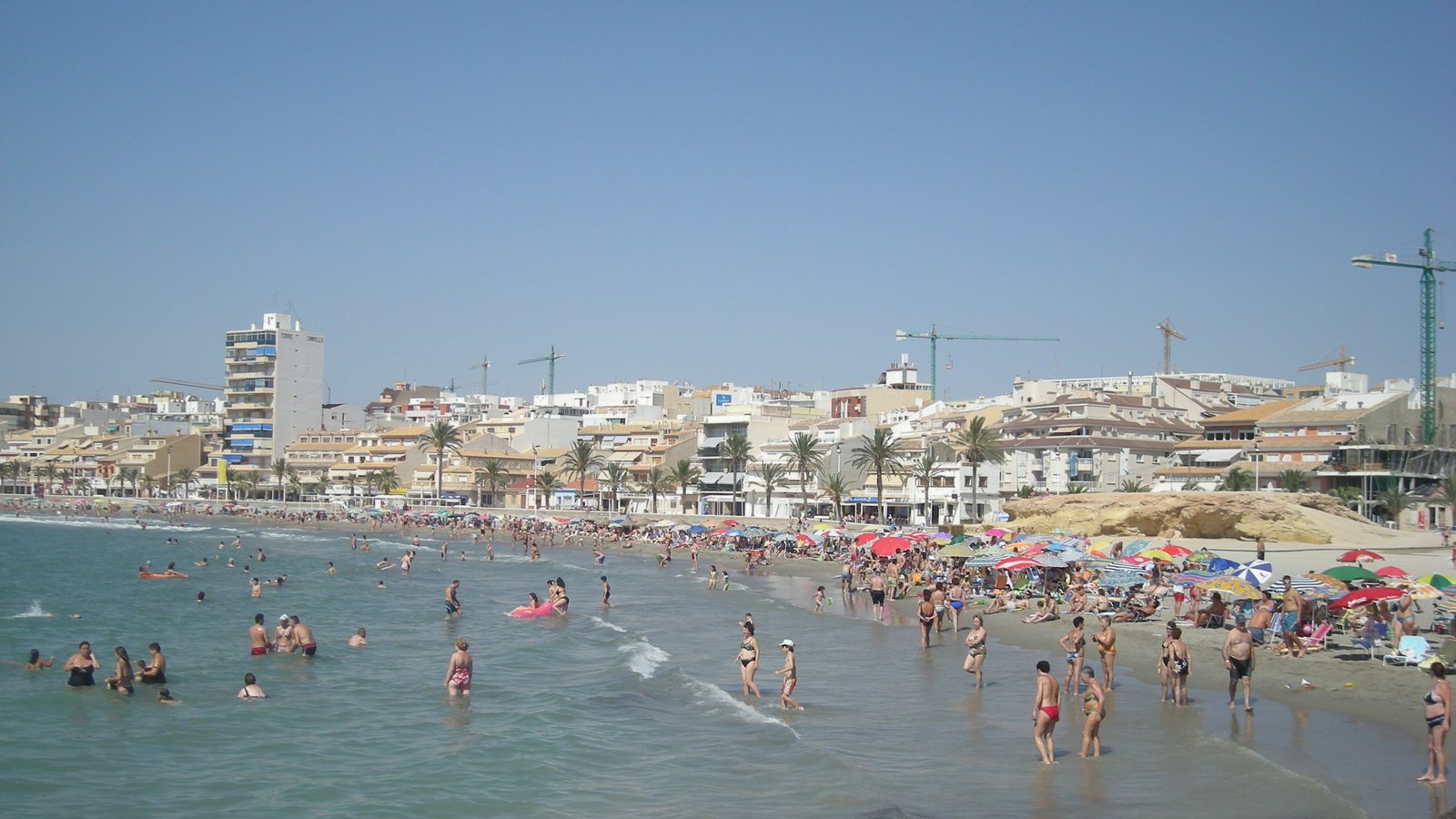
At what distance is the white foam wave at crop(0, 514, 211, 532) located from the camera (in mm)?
79000

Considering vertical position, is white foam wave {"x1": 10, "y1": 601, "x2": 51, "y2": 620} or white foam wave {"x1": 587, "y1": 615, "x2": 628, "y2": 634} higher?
white foam wave {"x1": 587, "y1": 615, "x2": 628, "y2": 634}

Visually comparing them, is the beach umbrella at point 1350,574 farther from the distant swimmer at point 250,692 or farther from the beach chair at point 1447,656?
the distant swimmer at point 250,692

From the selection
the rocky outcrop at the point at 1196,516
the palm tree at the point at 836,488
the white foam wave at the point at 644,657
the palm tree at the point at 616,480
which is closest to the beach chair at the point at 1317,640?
the white foam wave at the point at 644,657

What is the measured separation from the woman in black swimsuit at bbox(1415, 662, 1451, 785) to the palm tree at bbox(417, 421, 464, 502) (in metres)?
80.5

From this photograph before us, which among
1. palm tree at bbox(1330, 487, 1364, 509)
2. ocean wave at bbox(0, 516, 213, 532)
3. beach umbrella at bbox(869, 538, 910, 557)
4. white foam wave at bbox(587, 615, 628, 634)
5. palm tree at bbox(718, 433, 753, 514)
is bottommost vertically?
ocean wave at bbox(0, 516, 213, 532)

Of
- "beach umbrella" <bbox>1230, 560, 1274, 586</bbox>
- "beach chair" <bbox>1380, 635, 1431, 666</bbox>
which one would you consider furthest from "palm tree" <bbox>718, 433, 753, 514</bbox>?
"beach chair" <bbox>1380, 635, 1431, 666</bbox>

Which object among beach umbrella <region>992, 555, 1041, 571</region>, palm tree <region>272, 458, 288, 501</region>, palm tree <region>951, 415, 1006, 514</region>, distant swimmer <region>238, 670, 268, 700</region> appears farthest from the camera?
palm tree <region>272, 458, 288, 501</region>

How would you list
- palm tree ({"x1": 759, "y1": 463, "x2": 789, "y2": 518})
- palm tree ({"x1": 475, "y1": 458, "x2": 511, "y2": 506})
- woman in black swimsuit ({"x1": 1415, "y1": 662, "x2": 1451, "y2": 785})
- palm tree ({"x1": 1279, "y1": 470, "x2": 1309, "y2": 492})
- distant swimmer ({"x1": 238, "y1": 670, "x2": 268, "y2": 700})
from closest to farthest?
1. woman in black swimsuit ({"x1": 1415, "y1": 662, "x2": 1451, "y2": 785})
2. distant swimmer ({"x1": 238, "y1": 670, "x2": 268, "y2": 700})
3. palm tree ({"x1": 1279, "y1": 470, "x2": 1309, "y2": 492})
4. palm tree ({"x1": 759, "y1": 463, "x2": 789, "y2": 518})
5. palm tree ({"x1": 475, "y1": 458, "x2": 511, "y2": 506})

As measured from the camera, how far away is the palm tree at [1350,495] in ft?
163

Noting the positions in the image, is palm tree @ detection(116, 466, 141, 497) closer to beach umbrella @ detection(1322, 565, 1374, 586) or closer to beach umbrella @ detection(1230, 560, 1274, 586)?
beach umbrella @ detection(1230, 560, 1274, 586)

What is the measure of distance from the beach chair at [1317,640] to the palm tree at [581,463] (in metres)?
66.9

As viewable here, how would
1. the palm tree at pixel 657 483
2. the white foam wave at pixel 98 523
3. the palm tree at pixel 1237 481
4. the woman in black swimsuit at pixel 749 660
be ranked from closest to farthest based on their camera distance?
the woman in black swimsuit at pixel 749 660
the palm tree at pixel 1237 481
the white foam wave at pixel 98 523
the palm tree at pixel 657 483

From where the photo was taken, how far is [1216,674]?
19.1 m

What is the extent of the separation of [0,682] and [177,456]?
4232 inches
